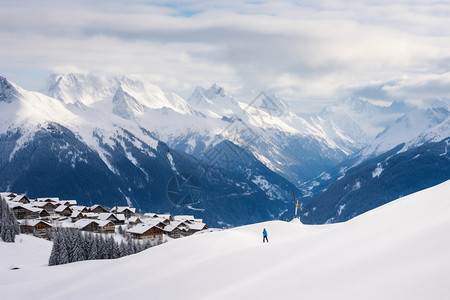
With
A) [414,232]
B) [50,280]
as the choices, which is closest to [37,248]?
[50,280]

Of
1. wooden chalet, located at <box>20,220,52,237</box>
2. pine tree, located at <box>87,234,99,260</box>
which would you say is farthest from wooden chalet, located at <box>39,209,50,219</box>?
pine tree, located at <box>87,234,99,260</box>

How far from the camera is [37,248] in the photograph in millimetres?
85938

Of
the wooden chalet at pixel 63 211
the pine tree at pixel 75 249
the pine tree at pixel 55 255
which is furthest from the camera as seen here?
the wooden chalet at pixel 63 211

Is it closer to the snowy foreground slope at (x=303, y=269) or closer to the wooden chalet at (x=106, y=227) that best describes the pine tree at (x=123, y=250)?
the wooden chalet at (x=106, y=227)

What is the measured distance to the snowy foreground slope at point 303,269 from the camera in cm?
1658

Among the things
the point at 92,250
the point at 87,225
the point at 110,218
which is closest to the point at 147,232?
the point at 87,225

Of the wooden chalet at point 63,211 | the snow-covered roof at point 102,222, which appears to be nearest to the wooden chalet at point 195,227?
the snow-covered roof at point 102,222

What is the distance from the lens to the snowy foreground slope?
16.6 meters

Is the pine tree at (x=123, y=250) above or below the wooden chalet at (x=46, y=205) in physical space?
below

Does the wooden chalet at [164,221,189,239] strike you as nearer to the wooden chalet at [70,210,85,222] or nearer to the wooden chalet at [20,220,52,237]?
the wooden chalet at [70,210,85,222]

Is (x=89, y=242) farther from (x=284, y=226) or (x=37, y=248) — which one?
(x=284, y=226)

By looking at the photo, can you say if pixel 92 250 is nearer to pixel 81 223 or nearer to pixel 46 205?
pixel 81 223

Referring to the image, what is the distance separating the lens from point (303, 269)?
2222cm

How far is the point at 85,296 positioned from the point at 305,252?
55.0ft
